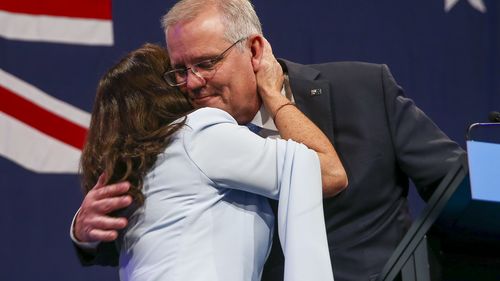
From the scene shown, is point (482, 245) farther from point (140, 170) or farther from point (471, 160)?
point (140, 170)

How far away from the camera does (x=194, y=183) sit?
1.63 meters

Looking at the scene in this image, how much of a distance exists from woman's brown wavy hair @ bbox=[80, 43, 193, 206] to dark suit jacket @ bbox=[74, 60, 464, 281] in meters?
0.29

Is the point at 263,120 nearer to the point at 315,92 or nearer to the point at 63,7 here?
the point at 315,92

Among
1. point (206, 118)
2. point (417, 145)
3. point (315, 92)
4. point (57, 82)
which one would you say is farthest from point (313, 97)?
point (57, 82)

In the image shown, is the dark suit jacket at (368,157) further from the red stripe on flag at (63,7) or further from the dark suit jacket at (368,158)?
the red stripe on flag at (63,7)

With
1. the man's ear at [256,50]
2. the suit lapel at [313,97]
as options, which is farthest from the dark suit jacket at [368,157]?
the man's ear at [256,50]

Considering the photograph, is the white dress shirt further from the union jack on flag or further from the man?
the union jack on flag

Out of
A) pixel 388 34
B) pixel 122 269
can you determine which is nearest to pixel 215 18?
pixel 122 269

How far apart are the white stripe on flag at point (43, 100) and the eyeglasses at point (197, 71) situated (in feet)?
3.45

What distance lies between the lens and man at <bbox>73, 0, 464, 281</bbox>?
1838 mm

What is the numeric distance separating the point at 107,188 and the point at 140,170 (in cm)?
6

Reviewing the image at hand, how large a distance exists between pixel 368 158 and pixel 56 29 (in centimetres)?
121

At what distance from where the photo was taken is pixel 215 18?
185cm

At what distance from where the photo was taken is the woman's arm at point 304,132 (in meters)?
1.75
